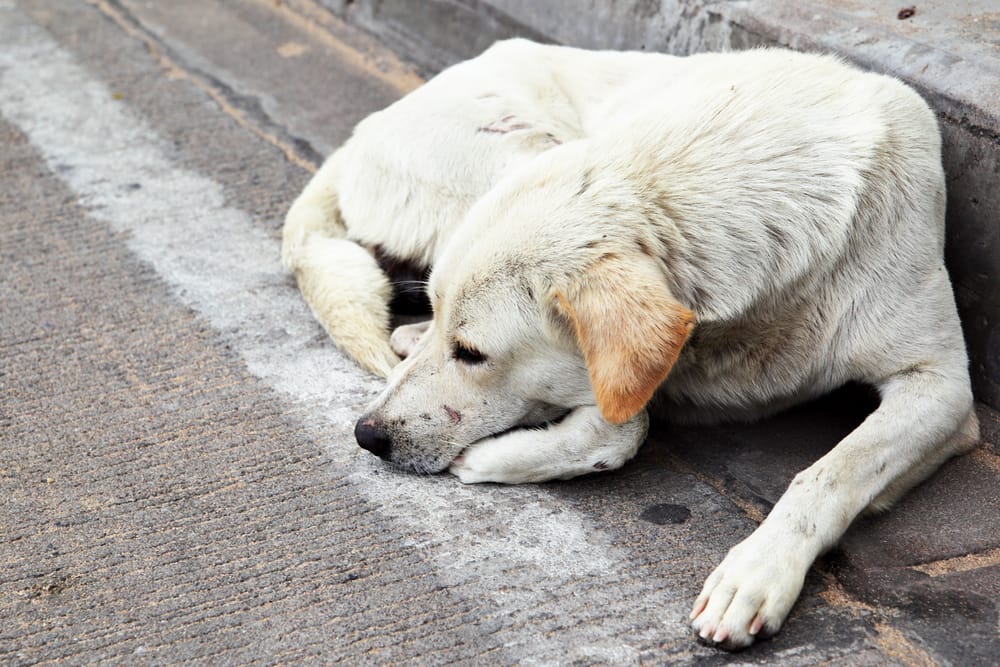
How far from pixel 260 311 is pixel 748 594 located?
1782mm

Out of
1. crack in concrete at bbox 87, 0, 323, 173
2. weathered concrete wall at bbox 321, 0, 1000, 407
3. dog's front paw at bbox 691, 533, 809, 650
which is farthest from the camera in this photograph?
crack in concrete at bbox 87, 0, 323, 173

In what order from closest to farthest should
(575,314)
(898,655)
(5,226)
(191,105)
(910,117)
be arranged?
(898,655) < (575,314) < (910,117) < (5,226) < (191,105)

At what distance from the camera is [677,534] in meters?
2.42

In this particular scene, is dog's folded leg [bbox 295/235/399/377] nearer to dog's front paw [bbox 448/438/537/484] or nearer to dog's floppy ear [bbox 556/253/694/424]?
dog's front paw [bbox 448/438/537/484]

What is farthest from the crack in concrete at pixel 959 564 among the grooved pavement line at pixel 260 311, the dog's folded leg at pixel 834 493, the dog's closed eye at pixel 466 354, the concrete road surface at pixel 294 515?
the dog's closed eye at pixel 466 354

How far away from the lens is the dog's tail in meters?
3.04

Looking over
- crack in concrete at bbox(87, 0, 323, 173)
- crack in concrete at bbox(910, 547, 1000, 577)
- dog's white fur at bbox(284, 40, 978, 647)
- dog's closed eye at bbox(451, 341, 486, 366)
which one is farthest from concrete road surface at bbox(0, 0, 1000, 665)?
crack in concrete at bbox(87, 0, 323, 173)

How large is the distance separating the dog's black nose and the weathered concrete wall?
154 cm

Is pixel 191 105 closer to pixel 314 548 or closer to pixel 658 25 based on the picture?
pixel 658 25

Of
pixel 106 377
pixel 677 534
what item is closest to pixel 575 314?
pixel 677 534

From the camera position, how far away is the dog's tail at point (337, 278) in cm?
304

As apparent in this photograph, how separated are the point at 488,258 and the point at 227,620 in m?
0.92

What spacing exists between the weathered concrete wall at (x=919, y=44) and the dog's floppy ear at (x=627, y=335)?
1060 millimetres

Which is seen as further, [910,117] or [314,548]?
[910,117]
